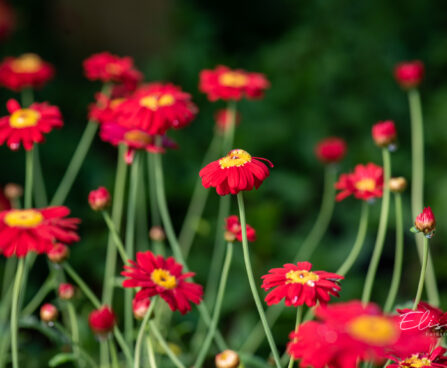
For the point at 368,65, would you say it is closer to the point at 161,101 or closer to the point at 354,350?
the point at 161,101

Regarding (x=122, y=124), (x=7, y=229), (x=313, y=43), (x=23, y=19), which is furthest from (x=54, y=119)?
(x=23, y=19)

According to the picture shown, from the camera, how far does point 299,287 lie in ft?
1.63

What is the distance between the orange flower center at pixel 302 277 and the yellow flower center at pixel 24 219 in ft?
0.84

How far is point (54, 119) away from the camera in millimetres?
745

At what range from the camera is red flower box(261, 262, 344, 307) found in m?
0.49

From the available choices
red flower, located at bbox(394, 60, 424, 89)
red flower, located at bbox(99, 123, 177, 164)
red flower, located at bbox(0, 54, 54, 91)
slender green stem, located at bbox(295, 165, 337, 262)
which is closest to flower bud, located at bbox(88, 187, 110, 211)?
red flower, located at bbox(99, 123, 177, 164)

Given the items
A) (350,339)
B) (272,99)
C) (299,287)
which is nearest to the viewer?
(350,339)

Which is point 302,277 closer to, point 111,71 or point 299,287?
point 299,287

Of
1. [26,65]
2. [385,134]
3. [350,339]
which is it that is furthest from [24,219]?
[26,65]

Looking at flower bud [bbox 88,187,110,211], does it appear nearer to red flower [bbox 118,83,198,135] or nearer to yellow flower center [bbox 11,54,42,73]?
red flower [bbox 118,83,198,135]

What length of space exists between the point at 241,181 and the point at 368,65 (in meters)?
1.95

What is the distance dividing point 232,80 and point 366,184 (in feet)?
1.13

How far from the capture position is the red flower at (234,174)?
513 millimetres

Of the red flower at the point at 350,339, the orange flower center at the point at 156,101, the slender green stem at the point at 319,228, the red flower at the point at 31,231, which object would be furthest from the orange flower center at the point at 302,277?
the slender green stem at the point at 319,228
